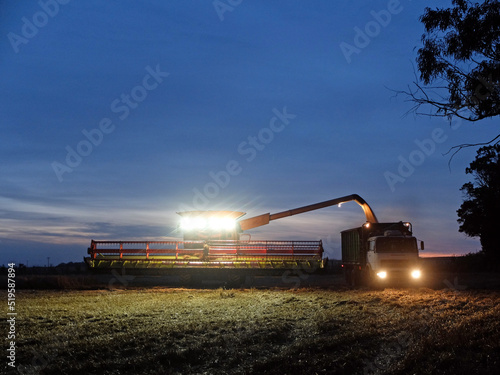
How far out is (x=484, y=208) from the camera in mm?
46719

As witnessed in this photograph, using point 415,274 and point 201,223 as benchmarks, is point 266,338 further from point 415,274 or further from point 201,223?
point 201,223

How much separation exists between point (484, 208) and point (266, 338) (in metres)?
40.4

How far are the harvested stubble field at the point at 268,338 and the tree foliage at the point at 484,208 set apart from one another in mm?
28702

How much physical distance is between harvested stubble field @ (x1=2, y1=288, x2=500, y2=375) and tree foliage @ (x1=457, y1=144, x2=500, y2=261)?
28.7 meters

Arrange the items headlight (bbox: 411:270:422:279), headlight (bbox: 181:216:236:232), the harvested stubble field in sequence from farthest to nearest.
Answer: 1. headlight (bbox: 181:216:236:232)
2. headlight (bbox: 411:270:422:279)
3. the harvested stubble field

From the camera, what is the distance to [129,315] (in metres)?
16.8

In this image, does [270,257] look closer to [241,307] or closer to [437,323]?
[241,307]

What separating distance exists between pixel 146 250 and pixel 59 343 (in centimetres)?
1705

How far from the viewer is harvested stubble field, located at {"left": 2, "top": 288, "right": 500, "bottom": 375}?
33.2ft

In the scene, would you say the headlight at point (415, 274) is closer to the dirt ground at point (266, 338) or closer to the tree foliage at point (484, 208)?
the dirt ground at point (266, 338)

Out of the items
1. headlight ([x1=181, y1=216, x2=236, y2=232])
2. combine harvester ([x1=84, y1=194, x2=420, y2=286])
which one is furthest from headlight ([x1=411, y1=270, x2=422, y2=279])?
headlight ([x1=181, y1=216, x2=236, y2=232])

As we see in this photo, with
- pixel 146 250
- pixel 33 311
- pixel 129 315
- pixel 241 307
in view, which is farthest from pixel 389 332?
pixel 146 250

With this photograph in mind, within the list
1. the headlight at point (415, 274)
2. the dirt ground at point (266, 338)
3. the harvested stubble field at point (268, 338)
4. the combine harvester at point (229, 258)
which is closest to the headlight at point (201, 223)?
the combine harvester at point (229, 258)

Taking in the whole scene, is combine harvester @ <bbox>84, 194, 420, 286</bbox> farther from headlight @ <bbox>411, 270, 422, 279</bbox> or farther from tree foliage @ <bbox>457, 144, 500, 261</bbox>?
tree foliage @ <bbox>457, 144, 500, 261</bbox>
